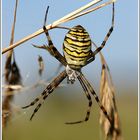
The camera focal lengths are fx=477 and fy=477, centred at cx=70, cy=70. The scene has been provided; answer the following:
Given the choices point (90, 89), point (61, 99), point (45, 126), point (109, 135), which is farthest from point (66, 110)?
point (109, 135)

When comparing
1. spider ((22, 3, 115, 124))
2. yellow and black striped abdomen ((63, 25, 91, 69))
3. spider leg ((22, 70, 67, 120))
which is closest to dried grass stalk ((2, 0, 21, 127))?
spider ((22, 3, 115, 124))

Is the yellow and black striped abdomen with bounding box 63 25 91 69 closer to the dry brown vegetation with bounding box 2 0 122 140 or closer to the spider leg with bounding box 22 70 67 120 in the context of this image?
the dry brown vegetation with bounding box 2 0 122 140

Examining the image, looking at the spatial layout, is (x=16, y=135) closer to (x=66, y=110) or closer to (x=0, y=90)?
(x=0, y=90)

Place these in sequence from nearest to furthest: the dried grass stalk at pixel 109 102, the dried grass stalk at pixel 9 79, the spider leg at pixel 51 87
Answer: the dried grass stalk at pixel 9 79 < the dried grass stalk at pixel 109 102 < the spider leg at pixel 51 87

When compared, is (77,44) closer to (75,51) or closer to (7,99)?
(75,51)

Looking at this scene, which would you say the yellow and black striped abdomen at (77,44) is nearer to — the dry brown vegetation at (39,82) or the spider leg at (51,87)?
the dry brown vegetation at (39,82)

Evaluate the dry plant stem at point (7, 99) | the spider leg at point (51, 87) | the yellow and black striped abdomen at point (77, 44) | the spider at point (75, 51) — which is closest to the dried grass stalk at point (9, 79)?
the dry plant stem at point (7, 99)
